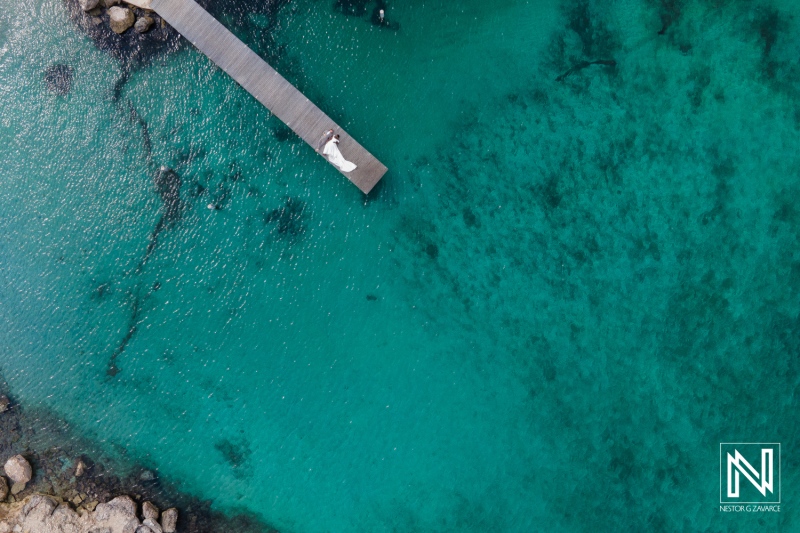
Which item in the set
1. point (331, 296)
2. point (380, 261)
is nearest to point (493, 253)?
point (380, 261)

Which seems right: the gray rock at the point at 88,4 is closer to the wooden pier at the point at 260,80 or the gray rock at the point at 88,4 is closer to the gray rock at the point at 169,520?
the wooden pier at the point at 260,80

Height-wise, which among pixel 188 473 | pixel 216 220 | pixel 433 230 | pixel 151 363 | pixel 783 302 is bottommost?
pixel 188 473

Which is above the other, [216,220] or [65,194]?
[216,220]

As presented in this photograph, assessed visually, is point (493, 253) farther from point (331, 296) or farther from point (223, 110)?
point (223, 110)

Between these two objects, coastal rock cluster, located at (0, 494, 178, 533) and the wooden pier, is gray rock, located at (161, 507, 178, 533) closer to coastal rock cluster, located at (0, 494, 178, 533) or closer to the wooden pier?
coastal rock cluster, located at (0, 494, 178, 533)

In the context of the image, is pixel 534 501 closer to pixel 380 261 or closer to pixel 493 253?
pixel 493 253

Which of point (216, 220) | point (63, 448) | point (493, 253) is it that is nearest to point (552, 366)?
point (493, 253)
